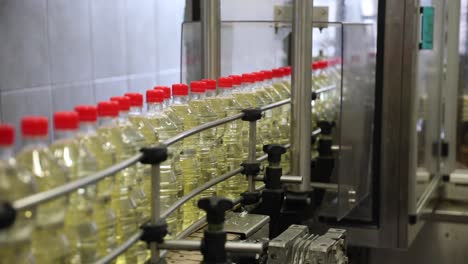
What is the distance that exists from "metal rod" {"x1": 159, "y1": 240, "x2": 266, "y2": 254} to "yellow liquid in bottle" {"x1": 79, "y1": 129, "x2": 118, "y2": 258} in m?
0.11

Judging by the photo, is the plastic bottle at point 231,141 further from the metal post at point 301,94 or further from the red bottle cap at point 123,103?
the red bottle cap at point 123,103

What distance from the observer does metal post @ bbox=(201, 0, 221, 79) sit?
201cm

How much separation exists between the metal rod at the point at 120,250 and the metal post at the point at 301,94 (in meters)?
0.70

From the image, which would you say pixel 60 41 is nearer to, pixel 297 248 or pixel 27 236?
pixel 297 248

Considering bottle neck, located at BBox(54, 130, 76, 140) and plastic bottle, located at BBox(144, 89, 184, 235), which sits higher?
bottle neck, located at BBox(54, 130, 76, 140)

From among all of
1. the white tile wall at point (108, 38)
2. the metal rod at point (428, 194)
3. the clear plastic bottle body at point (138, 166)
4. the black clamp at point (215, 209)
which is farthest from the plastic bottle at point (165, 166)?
the metal rod at point (428, 194)

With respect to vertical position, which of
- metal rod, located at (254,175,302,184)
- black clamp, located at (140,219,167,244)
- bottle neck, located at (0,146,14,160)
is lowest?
metal rod, located at (254,175,302,184)

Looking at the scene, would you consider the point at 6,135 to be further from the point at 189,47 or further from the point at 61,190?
the point at 189,47

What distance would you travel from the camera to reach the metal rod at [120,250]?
0.98 metres

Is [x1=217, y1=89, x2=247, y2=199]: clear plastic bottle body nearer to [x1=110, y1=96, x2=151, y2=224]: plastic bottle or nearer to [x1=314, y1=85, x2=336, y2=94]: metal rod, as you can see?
[x1=110, y1=96, x2=151, y2=224]: plastic bottle

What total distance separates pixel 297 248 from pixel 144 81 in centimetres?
86

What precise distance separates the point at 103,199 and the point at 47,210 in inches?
5.8

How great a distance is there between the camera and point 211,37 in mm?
2020

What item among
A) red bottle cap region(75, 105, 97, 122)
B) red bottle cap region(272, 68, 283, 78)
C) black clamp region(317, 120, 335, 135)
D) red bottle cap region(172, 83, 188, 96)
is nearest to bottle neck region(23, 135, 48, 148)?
red bottle cap region(75, 105, 97, 122)
